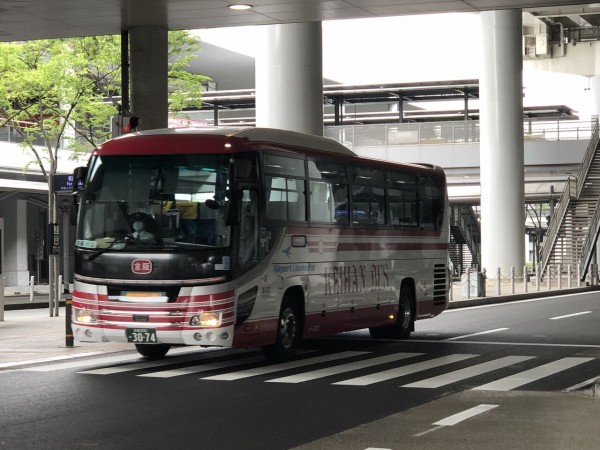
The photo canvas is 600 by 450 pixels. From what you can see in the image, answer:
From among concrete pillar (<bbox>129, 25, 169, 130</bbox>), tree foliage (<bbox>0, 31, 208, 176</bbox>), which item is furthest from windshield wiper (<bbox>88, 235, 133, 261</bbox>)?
tree foliage (<bbox>0, 31, 208, 176</bbox>)

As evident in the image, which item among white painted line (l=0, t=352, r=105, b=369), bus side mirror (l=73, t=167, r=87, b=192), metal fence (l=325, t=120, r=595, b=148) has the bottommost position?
white painted line (l=0, t=352, r=105, b=369)

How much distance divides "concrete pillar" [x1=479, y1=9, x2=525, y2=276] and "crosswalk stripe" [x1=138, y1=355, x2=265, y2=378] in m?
A: 33.9

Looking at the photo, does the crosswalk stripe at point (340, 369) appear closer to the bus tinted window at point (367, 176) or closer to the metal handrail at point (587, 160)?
the bus tinted window at point (367, 176)

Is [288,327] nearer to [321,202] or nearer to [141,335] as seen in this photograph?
[321,202]

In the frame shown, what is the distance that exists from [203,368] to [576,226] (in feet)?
127

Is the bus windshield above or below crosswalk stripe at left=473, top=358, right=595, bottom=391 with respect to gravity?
above

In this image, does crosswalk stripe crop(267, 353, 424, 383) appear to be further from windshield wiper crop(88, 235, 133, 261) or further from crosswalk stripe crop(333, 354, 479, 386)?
windshield wiper crop(88, 235, 133, 261)

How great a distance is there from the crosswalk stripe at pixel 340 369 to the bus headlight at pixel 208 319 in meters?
1.20

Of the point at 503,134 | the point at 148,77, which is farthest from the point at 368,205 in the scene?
the point at 503,134

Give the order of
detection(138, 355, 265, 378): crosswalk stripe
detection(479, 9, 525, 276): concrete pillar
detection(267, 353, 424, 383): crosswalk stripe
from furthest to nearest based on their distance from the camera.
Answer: detection(479, 9, 525, 276): concrete pillar < detection(138, 355, 265, 378): crosswalk stripe < detection(267, 353, 424, 383): crosswalk stripe

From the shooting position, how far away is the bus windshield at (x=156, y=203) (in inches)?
604

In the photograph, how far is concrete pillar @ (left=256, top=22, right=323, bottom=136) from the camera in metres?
25.7

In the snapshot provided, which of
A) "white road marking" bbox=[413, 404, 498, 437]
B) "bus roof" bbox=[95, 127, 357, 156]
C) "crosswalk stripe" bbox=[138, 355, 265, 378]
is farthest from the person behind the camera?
"bus roof" bbox=[95, 127, 357, 156]

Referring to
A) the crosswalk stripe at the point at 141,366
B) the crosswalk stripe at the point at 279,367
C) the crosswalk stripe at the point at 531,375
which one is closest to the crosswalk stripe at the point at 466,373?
the crosswalk stripe at the point at 531,375
